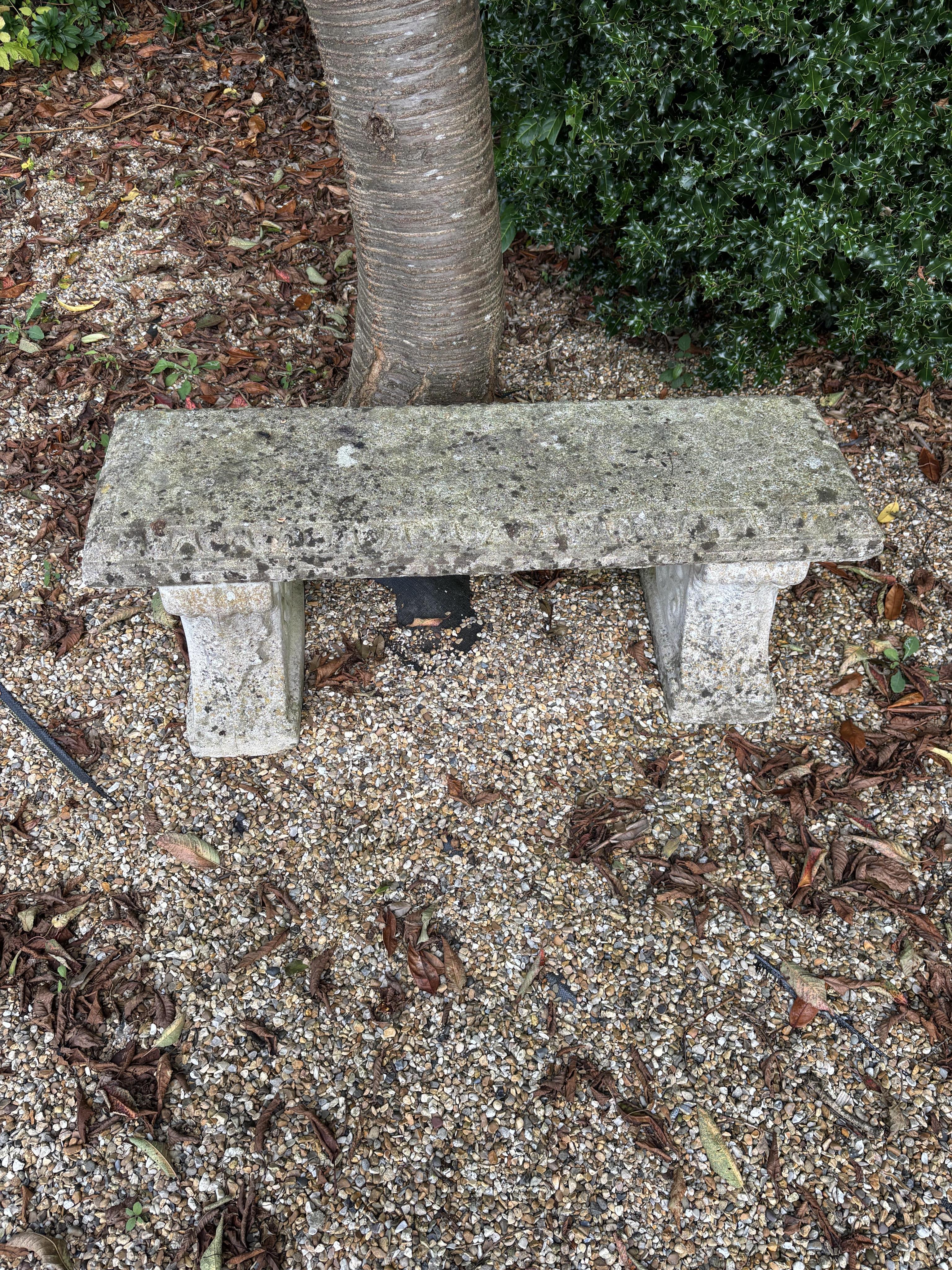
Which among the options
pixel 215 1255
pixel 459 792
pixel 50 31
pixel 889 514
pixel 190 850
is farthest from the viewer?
pixel 50 31

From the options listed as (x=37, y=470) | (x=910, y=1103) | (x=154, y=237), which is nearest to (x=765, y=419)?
(x=910, y=1103)

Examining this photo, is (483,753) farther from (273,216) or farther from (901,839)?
(273,216)

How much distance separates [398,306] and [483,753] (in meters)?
1.44

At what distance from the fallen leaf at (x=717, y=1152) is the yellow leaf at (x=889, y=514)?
2.13 m

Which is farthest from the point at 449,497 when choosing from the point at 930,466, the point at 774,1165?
the point at 930,466

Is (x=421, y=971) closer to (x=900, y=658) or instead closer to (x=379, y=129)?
(x=900, y=658)

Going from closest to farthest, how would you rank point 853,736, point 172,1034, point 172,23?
1. point 172,1034
2. point 853,736
3. point 172,23

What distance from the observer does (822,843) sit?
8.24 feet

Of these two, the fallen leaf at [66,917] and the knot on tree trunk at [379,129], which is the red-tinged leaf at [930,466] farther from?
the fallen leaf at [66,917]

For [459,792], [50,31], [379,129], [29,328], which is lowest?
[459,792]

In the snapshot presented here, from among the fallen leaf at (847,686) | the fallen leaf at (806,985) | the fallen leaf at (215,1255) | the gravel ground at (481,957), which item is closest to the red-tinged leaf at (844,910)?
the gravel ground at (481,957)

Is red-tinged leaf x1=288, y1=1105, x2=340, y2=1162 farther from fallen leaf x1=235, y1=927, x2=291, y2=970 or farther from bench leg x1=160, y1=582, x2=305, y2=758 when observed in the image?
bench leg x1=160, y1=582, x2=305, y2=758

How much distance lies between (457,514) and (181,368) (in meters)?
1.80

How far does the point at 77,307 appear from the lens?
12.2ft
